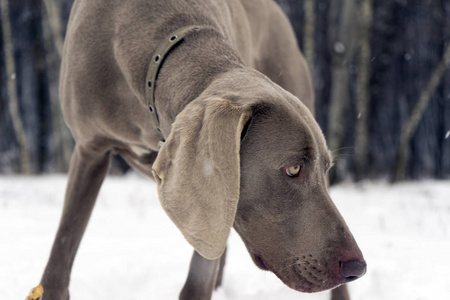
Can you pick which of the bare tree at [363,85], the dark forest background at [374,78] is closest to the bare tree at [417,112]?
the dark forest background at [374,78]

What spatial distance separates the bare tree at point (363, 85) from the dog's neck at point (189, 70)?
590 cm

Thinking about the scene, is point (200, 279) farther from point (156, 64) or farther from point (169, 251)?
point (169, 251)

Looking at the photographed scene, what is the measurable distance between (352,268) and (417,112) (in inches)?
254

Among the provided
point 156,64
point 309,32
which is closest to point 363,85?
point 309,32

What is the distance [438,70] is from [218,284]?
229 inches

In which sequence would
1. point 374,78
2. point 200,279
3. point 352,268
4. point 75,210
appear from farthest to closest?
point 374,78, point 75,210, point 200,279, point 352,268

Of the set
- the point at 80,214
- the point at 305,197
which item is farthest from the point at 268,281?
the point at 305,197

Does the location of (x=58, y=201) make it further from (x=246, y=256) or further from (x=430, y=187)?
(x=430, y=187)

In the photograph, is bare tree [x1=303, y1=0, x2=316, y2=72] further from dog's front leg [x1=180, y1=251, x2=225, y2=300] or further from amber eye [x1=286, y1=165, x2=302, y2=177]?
A: amber eye [x1=286, y1=165, x2=302, y2=177]

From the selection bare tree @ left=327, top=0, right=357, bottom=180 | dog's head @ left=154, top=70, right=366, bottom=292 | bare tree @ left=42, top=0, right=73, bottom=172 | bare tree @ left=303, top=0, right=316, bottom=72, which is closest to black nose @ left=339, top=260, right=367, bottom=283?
dog's head @ left=154, top=70, right=366, bottom=292

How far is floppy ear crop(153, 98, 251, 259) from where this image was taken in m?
1.58

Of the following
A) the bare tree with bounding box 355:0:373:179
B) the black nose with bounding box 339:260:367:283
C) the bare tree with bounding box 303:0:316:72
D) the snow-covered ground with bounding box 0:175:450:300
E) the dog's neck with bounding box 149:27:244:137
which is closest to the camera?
the black nose with bounding box 339:260:367:283

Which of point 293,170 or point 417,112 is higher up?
point 293,170

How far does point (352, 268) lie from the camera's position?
1.74 metres
